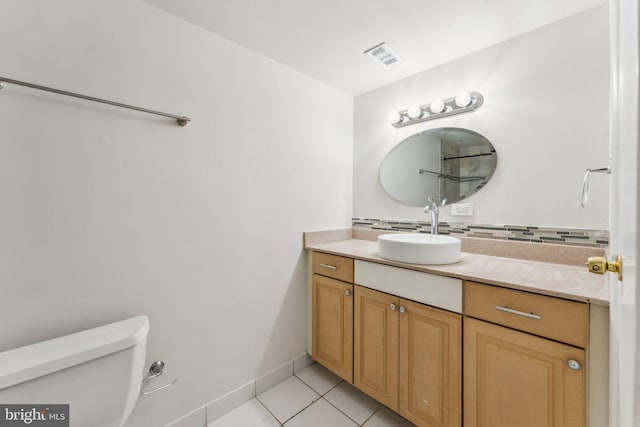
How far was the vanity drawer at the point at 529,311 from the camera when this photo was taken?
0.92 meters

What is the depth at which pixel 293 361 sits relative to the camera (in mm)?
1875

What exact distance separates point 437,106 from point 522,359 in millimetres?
1481

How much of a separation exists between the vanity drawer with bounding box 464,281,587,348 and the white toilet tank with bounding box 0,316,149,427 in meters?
1.39

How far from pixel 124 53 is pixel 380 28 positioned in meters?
1.27

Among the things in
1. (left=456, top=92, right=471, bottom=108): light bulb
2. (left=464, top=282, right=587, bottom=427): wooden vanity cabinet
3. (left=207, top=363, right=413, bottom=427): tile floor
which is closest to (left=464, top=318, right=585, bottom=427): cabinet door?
(left=464, top=282, right=587, bottom=427): wooden vanity cabinet

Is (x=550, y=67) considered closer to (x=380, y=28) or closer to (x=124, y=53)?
(x=380, y=28)

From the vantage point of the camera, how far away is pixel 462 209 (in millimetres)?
1740

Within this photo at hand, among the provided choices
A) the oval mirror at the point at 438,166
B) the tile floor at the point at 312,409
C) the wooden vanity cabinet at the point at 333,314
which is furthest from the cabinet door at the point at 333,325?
the oval mirror at the point at 438,166

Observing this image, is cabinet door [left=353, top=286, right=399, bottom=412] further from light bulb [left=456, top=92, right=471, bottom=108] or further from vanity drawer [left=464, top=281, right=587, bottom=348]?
light bulb [left=456, top=92, right=471, bottom=108]

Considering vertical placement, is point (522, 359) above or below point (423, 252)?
below

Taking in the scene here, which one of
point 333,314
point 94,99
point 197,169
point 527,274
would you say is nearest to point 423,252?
point 527,274

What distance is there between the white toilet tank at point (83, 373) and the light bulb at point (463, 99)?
2.08 m

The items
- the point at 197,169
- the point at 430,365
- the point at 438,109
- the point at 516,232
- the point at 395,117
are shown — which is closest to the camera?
the point at 430,365

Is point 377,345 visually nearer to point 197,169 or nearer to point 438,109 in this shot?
point 197,169
